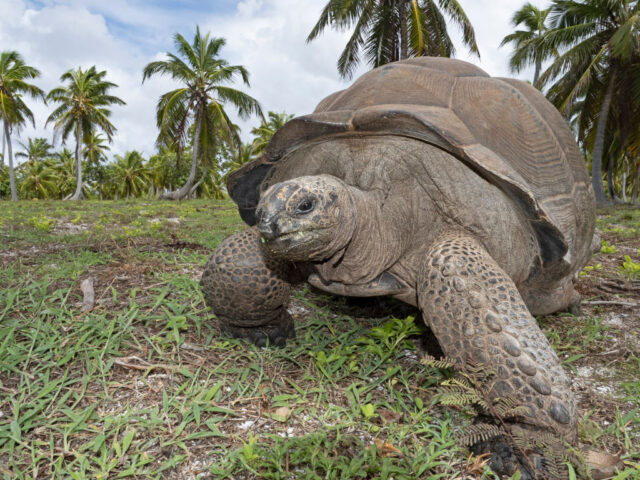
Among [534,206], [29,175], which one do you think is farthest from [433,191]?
[29,175]

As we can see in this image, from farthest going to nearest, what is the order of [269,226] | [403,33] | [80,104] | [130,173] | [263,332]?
1. [130,173]
2. [80,104]
3. [403,33]
4. [263,332]
5. [269,226]

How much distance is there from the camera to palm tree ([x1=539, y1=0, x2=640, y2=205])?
14.7 metres

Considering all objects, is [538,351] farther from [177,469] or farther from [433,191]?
[177,469]

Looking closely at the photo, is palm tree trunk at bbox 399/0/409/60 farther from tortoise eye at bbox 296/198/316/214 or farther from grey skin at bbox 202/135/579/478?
tortoise eye at bbox 296/198/316/214

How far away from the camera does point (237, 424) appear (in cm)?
163

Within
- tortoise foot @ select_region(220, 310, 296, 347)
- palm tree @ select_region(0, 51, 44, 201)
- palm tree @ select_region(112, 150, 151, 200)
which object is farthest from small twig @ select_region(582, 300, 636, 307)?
palm tree @ select_region(112, 150, 151, 200)

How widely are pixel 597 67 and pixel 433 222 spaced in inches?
697

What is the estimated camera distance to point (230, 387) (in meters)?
1.84

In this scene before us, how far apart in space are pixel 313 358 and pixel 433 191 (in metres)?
1.01

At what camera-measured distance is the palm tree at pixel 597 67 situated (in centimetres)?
1466

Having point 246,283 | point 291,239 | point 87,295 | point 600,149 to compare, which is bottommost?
point 87,295

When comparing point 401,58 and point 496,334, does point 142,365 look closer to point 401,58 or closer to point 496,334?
point 496,334

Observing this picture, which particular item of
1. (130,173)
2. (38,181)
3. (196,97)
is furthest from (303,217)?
(38,181)

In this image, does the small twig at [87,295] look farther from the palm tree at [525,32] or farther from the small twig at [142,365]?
the palm tree at [525,32]
